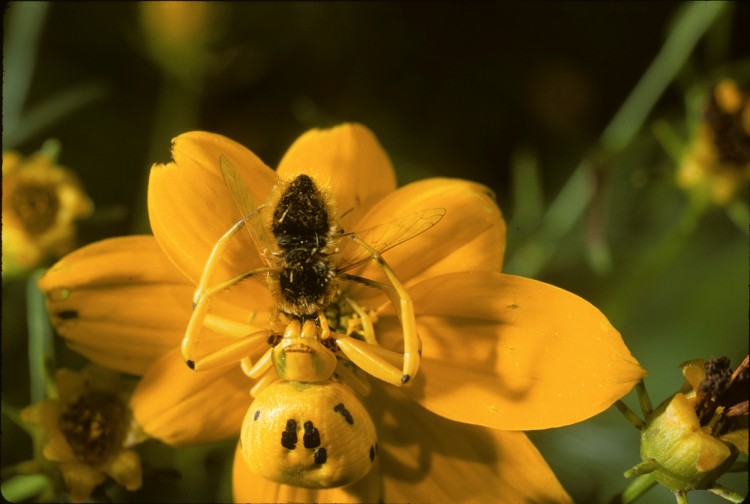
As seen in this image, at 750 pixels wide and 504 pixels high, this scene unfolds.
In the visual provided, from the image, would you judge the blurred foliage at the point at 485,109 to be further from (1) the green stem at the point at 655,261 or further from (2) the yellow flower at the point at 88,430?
(2) the yellow flower at the point at 88,430

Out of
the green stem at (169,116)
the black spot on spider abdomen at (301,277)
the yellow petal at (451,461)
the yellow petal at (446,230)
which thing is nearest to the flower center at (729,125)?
the yellow petal at (446,230)

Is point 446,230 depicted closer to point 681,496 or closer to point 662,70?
point 681,496

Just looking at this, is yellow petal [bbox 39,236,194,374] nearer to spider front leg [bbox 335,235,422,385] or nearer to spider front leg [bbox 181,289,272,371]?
spider front leg [bbox 181,289,272,371]

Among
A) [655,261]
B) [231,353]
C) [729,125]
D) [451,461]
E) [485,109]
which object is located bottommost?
[451,461]

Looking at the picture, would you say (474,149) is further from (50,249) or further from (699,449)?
(699,449)

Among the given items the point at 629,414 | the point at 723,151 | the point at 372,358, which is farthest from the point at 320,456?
the point at 723,151

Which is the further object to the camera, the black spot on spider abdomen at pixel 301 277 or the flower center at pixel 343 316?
the flower center at pixel 343 316

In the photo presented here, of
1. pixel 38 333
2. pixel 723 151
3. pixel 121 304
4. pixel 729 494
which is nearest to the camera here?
pixel 729 494

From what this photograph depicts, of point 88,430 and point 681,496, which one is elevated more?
point 681,496

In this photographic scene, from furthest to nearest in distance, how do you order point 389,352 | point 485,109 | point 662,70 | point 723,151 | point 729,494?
point 485,109
point 662,70
point 723,151
point 389,352
point 729,494

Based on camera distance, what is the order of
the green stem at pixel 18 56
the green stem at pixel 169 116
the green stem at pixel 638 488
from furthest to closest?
1. the green stem at pixel 169 116
2. the green stem at pixel 18 56
3. the green stem at pixel 638 488
